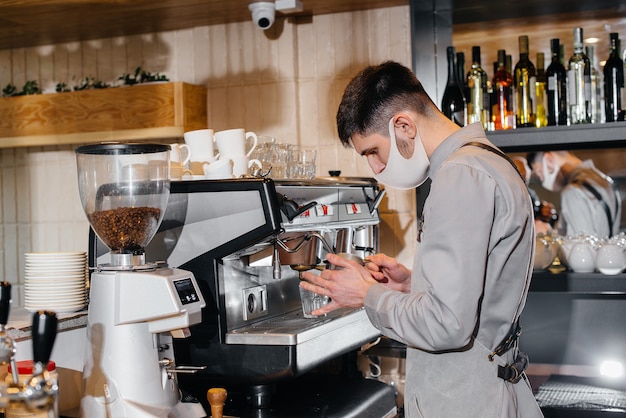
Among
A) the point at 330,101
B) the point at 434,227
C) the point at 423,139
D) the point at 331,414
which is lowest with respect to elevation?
the point at 331,414

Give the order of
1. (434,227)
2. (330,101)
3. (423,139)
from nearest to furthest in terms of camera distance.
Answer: (434,227) < (423,139) < (330,101)

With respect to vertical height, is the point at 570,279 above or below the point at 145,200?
below

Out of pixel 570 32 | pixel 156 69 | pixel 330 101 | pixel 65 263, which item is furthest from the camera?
pixel 156 69

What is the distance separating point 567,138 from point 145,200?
1524mm

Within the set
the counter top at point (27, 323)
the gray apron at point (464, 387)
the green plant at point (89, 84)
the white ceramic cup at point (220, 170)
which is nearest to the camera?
the gray apron at point (464, 387)

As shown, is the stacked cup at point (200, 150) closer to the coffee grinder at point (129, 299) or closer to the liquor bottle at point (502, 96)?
the coffee grinder at point (129, 299)

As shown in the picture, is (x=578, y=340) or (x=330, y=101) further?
(x=330, y=101)

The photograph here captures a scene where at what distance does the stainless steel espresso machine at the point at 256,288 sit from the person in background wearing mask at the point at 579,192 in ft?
3.45

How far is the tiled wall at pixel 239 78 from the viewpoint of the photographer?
3299mm

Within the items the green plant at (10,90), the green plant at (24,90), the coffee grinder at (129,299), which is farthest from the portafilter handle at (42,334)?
the green plant at (10,90)

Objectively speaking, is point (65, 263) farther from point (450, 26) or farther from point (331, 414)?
point (450, 26)

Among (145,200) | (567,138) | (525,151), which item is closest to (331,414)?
(145,200)

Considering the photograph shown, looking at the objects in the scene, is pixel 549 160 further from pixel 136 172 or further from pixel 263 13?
pixel 136 172

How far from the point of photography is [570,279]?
8.99 feet
